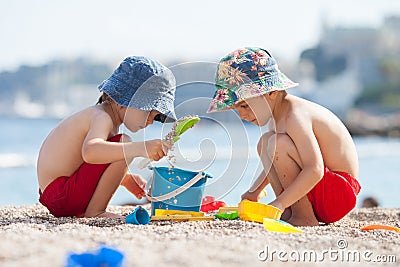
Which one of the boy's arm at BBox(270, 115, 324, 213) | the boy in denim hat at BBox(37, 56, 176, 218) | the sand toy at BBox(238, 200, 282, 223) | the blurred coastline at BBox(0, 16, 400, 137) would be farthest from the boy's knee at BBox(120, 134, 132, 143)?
the blurred coastline at BBox(0, 16, 400, 137)

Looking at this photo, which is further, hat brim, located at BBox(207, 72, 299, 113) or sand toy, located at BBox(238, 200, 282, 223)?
hat brim, located at BBox(207, 72, 299, 113)

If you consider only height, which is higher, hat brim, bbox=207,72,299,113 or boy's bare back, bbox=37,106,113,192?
hat brim, bbox=207,72,299,113

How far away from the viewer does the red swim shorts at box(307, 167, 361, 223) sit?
294 centimetres

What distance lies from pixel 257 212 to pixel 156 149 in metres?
0.53

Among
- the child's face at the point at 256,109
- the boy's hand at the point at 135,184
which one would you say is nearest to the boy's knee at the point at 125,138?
the boy's hand at the point at 135,184

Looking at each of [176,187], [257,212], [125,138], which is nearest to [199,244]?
[257,212]

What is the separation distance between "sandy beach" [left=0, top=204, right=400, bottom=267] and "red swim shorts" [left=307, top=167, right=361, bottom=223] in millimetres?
312

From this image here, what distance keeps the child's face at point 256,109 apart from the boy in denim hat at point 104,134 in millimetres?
342

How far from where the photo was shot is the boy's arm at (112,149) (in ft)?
9.14

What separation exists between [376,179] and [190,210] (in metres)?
5.00

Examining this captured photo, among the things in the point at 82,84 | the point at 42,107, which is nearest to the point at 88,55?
the point at 82,84

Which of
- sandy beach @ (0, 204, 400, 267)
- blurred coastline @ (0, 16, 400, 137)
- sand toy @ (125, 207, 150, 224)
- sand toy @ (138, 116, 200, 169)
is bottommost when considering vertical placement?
blurred coastline @ (0, 16, 400, 137)

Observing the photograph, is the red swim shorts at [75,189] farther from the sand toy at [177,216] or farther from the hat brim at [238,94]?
→ the hat brim at [238,94]

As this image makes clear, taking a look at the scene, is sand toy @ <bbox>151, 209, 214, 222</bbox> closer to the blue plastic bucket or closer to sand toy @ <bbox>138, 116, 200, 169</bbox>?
the blue plastic bucket
